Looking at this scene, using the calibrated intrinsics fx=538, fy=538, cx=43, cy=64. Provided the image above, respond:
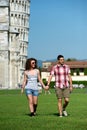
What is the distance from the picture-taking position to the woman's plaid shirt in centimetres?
1678

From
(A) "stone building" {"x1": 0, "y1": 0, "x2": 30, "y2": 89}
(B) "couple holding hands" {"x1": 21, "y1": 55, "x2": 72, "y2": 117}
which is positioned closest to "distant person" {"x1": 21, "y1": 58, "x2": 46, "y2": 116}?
(B) "couple holding hands" {"x1": 21, "y1": 55, "x2": 72, "y2": 117}

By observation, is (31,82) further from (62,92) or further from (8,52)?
(8,52)

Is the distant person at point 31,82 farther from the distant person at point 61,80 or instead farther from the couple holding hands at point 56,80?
the distant person at point 61,80

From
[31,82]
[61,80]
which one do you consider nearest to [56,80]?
[61,80]

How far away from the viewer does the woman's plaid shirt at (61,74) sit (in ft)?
55.1

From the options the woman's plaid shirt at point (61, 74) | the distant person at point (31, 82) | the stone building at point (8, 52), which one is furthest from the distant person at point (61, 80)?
the stone building at point (8, 52)

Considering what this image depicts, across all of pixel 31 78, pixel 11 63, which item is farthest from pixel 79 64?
pixel 31 78

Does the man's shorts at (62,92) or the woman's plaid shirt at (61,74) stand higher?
the woman's plaid shirt at (61,74)

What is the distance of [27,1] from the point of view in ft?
447

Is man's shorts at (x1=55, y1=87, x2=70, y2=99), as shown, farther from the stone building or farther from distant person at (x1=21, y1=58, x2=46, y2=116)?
the stone building

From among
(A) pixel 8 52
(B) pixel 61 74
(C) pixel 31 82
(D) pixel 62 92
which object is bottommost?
(D) pixel 62 92

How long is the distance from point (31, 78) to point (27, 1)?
396 feet

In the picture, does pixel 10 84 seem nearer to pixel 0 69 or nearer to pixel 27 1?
pixel 0 69

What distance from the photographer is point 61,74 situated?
16797mm
